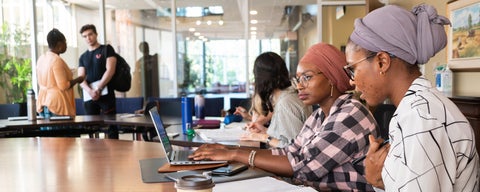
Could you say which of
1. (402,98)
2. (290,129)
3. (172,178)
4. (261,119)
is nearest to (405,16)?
(402,98)

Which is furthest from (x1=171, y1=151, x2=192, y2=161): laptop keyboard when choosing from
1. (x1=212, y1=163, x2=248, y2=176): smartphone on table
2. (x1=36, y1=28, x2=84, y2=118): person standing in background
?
(x1=36, y1=28, x2=84, y2=118): person standing in background

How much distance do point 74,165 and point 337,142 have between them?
994 millimetres

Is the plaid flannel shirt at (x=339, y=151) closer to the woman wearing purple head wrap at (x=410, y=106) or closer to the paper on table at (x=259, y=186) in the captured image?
the paper on table at (x=259, y=186)

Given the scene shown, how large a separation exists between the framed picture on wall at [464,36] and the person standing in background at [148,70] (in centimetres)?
456

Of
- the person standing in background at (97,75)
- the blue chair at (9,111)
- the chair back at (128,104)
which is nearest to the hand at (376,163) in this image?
the person standing in background at (97,75)

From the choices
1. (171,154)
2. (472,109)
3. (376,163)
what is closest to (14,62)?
(171,154)

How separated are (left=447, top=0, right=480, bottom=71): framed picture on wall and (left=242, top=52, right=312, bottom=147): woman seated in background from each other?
1661 mm

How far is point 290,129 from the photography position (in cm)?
246

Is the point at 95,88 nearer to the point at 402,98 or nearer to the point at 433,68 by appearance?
the point at 433,68

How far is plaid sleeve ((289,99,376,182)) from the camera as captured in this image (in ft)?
4.91

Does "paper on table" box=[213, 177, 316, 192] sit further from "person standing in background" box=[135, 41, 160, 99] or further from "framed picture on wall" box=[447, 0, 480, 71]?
"person standing in background" box=[135, 41, 160, 99]

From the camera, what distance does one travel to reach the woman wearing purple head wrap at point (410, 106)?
925 mm

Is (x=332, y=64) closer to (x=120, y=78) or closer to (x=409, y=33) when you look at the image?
(x=409, y=33)

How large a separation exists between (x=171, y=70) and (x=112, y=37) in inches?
43.4
